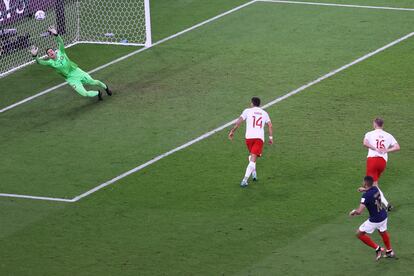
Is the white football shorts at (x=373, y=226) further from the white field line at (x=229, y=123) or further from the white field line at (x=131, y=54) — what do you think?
the white field line at (x=131, y=54)

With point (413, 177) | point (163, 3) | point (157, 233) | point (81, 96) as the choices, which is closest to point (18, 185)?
point (157, 233)

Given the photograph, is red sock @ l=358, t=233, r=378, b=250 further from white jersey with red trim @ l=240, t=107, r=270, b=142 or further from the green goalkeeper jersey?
the green goalkeeper jersey

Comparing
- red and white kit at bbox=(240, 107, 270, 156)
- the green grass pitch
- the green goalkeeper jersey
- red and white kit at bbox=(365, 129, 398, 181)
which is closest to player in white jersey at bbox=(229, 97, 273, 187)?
red and white kit at bbox=(240, 107, 270, 156)

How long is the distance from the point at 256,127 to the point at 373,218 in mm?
4820

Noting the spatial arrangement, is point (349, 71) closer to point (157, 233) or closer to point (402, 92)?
point (402, 92)

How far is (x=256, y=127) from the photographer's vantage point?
75.7 feet

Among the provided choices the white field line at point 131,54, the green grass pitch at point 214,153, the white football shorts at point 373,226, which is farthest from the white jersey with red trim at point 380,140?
the white field line at point 131,54

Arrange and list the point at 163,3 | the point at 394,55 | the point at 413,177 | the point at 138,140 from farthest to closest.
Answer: the point at 163,3 < the point at 394,55 < the point at 138,140 < the point at 413,177

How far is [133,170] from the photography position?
24188 millimetres

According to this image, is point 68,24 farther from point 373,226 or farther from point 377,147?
point 373,226

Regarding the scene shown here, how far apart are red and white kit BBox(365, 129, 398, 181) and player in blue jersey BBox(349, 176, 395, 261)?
7.45 feet

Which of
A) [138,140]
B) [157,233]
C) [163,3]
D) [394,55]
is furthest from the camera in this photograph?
[163,3]

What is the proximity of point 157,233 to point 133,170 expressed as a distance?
367cm

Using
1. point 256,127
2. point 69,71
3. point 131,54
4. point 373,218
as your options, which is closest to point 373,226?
point 373,218
